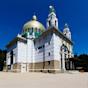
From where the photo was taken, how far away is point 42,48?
137 ft

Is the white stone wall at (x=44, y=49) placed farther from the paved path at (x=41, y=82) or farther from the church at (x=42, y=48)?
the paved path at (x=41, y=82)

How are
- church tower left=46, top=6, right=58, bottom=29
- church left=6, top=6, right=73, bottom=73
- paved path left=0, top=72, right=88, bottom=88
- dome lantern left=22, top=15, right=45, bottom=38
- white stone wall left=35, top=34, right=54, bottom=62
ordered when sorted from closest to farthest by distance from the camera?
paved path left=0, top=72, right=88, bottom=88 < church left=6, top=6, right=73, bottom=73 < white stone wall left=35, top=34, right=54, bottom=62 < church tower left=46, top=6, right=58, bottom=29 < dome lantern left=22, top=15, right=45, bottom=38

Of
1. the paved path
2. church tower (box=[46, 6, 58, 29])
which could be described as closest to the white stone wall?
church tower (box=[46, 6, 58, 29])

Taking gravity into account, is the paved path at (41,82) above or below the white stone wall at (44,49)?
below

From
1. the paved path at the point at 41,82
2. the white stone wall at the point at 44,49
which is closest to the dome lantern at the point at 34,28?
the white stone wall at the point at 44,49

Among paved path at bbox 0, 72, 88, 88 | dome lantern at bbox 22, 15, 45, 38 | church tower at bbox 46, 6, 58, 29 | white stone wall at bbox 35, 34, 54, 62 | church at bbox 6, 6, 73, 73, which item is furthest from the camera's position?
dome lantern at bbox 22, 15, 45, 38

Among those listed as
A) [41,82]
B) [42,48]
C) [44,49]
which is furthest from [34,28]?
[41,82]

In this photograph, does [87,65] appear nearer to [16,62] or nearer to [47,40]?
[47,40]

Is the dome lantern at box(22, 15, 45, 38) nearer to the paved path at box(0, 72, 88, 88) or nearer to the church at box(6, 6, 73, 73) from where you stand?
the church at box(6, 6, 73, 73)

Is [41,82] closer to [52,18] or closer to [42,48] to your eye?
[42,48]

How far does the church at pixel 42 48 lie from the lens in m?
37.6

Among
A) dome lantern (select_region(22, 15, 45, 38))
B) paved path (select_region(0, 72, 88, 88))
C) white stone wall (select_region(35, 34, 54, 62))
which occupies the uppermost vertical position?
dome lantern (select_region(22, 15, 45, 38))

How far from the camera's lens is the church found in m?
37.6

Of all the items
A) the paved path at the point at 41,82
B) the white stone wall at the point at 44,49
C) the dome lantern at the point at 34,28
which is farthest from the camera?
the dome lantern at the point at 34,28
